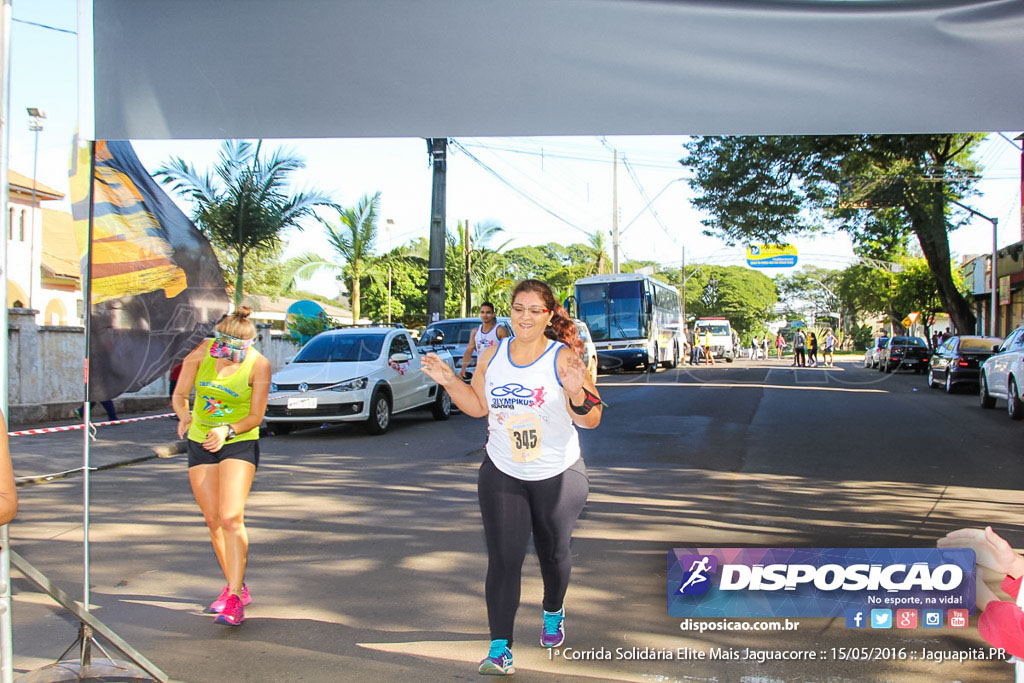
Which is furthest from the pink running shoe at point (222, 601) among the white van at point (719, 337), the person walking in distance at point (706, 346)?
the white van at point (719, 337)

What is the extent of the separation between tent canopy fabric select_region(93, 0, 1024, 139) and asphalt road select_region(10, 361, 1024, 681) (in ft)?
8.20

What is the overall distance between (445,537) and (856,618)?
3.31 metres

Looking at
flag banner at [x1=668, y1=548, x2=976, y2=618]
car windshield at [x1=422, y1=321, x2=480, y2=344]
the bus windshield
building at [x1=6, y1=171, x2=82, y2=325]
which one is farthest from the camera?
the bus windshield

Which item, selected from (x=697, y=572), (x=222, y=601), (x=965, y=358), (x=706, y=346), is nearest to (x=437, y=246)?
(x=965, y=358)

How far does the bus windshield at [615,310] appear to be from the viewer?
32.2 metres

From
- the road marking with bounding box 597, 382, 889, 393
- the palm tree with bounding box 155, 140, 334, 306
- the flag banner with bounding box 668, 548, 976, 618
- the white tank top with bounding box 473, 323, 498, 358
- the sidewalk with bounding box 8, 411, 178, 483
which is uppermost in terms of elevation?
the palm tree with bounding box 155, 140, 334, 306

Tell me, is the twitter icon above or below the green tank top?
below

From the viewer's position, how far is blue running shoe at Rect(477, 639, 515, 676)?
12.9 ft

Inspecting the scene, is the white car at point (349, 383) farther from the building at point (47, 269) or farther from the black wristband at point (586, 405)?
the building at point (47, 269)

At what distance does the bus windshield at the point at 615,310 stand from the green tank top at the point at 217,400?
27.9 meters

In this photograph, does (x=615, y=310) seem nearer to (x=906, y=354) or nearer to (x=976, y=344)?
(x=976, y=344)

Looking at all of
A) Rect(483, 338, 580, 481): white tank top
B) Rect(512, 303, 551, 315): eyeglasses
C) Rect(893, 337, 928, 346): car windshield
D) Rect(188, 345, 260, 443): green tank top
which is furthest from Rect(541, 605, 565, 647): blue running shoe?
Rect(893, 337, 928, 346): car windshield

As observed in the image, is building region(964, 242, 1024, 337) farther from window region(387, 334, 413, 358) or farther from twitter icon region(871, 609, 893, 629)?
twitter icon region(871, 609, 893, 629)

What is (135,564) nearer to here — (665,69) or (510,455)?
(510,455)
